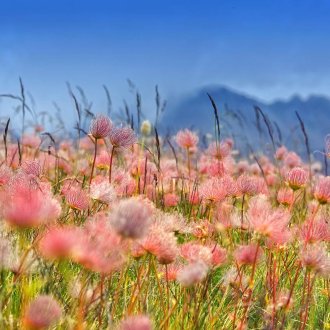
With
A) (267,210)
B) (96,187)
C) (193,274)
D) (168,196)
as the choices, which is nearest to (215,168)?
(168,196)

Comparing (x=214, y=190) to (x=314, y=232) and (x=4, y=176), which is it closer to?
(x=314, y=232)

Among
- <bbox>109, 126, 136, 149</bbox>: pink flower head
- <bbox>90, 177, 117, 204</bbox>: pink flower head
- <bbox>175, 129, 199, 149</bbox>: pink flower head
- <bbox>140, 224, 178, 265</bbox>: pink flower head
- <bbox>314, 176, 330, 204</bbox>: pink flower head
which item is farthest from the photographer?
<bbox>175, 129, 199, 149</bbox>: pink flower head

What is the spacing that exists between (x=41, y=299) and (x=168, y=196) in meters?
1.95

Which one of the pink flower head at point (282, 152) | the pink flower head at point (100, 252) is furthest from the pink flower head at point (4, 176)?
the pink flower head at point (282, 152)

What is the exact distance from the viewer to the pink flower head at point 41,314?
1.14 m

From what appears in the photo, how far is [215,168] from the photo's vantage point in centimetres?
342

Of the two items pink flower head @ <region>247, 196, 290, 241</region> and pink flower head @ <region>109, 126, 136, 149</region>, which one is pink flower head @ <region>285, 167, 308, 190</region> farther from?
pink flower head @ <region>247, 196, 290, 241</region>

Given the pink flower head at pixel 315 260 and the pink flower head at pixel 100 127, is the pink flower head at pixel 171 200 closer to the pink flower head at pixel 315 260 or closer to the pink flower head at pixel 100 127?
the pink flower head at pixel 100 127

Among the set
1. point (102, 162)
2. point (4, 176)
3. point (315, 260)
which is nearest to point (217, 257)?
point (315, 260)

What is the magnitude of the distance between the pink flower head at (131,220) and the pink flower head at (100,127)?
3.94ft

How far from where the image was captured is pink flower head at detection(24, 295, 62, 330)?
1.14 m

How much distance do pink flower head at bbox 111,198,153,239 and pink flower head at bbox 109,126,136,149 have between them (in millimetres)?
1130

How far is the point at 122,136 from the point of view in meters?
2.30

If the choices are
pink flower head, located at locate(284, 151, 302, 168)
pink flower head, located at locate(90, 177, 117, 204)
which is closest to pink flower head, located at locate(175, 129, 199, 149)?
pink flower head, located at locate(284, 151, 302, 168)
